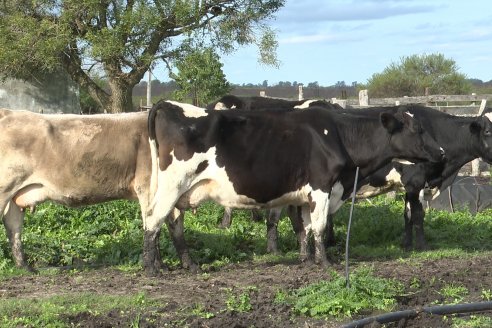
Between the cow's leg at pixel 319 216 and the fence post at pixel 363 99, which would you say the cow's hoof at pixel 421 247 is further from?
the fence post at pixel 363 99

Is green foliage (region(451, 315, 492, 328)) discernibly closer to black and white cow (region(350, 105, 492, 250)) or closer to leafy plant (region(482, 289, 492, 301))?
leafy plant (region(482, 289, 492, 301))

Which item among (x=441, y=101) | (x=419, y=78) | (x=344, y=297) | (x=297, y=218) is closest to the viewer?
(x=344, y=297)

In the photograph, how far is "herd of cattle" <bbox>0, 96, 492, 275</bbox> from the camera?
997cm

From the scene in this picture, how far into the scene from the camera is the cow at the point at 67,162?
10.1 m

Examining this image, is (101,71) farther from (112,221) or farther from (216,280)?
(216,280)

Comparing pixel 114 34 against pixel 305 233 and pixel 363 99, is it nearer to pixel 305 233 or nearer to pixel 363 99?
pixel 363 99

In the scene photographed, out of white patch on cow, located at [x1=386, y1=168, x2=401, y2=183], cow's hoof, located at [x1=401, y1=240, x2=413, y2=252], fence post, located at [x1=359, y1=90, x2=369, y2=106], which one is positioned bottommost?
cow's hoof, located at [x1=401, y1=240, x2=413, y2=252]

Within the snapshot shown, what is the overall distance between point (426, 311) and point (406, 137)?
159 inches

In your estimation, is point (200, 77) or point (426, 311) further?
point (200, 77)

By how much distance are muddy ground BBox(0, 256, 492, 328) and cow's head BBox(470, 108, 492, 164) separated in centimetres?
245

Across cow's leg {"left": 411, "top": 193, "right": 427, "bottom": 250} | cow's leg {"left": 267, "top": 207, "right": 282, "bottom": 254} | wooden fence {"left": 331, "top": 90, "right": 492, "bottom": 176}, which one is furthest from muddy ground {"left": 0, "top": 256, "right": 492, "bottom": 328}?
wooden fence {"left": 331, "top": 90, "right": 492, "bottom": 176}

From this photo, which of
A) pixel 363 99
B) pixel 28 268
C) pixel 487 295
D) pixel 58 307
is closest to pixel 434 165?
pixel 487 295

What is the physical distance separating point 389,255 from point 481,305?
402 centimetres

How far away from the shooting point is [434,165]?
1246 cm
